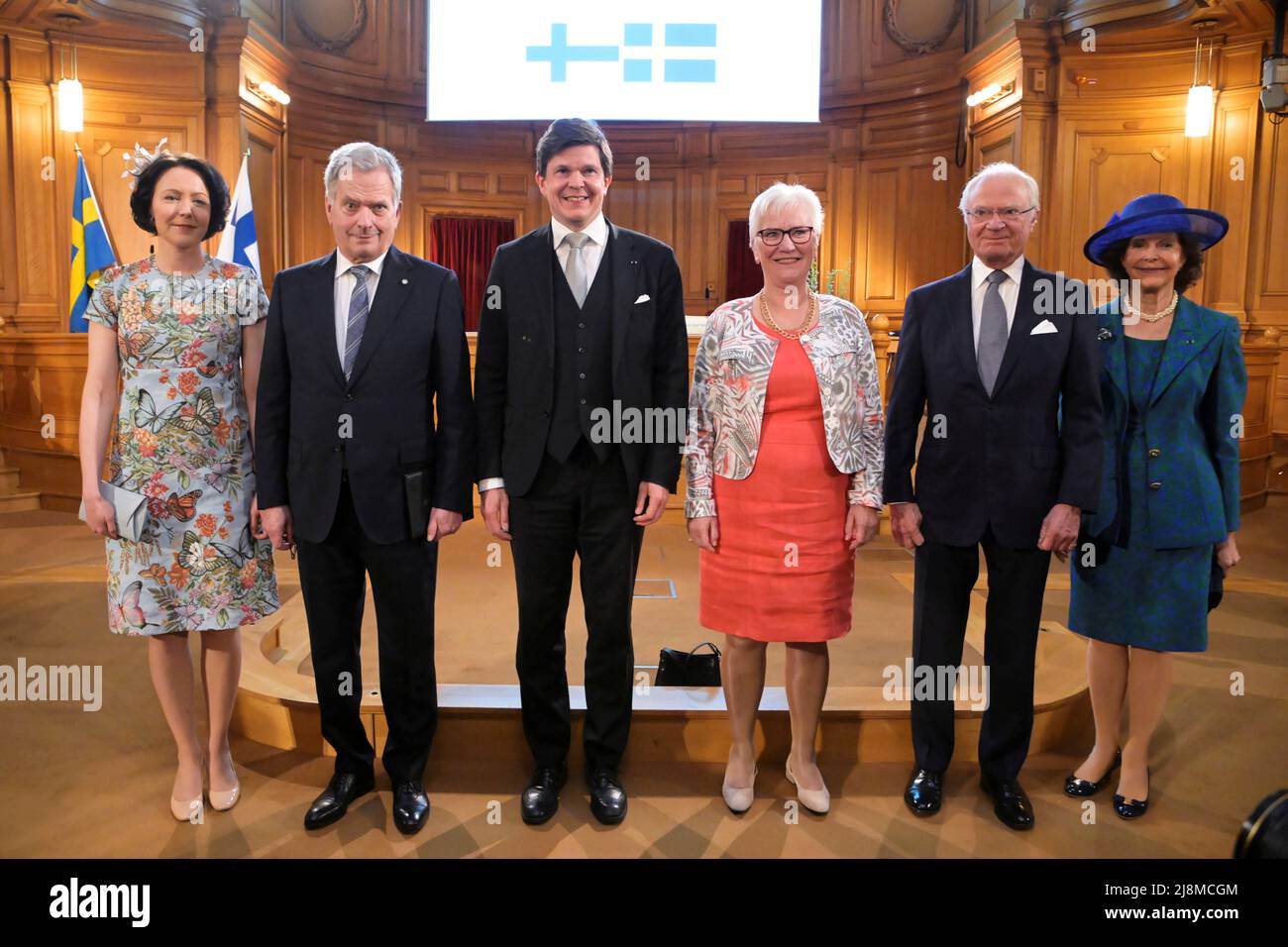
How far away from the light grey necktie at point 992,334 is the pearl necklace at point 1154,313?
1.22ft

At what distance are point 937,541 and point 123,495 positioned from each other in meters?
1.85

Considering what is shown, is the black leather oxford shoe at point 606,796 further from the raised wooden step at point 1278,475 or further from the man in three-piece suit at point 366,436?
the raised wooden step at point 1278,475

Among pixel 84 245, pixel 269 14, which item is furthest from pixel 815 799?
pixel 269 14

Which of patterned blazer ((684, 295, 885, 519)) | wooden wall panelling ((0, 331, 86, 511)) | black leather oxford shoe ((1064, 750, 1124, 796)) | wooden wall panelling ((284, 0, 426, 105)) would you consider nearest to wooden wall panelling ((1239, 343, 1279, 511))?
black leather oxford shoe ((1064, 750, 1124, 796))

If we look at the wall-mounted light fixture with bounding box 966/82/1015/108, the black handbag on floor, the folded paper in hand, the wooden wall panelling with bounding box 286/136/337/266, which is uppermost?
the wall-mounted light fixture with bounding box 966/82/1015/108

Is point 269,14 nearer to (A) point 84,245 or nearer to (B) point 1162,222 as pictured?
(A) point 84,245

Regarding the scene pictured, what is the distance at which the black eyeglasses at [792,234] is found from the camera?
2035mm

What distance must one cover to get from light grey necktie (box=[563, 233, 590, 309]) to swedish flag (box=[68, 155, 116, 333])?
229 inches

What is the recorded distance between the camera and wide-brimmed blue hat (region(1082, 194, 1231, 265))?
2158 mm

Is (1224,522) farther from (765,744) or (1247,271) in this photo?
(1247,271)

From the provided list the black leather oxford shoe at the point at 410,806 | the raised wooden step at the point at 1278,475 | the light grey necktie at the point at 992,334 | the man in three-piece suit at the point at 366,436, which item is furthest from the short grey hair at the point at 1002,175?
the raised wooden step at the point at 1278,475

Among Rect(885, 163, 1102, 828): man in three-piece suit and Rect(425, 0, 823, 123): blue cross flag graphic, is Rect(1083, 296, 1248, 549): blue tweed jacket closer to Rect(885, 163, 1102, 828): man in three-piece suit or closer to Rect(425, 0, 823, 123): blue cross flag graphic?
Rect(885, 163, 1102, 828): man in three-piece suit

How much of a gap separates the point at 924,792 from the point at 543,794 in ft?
2.98
